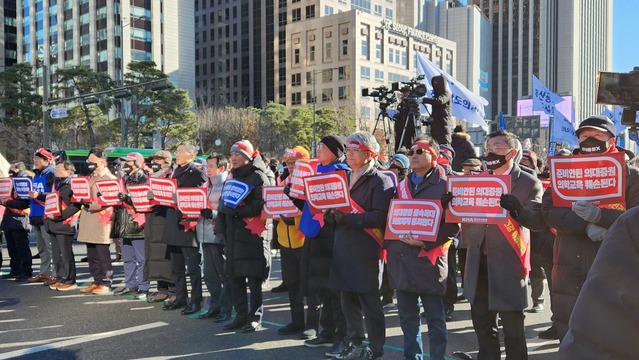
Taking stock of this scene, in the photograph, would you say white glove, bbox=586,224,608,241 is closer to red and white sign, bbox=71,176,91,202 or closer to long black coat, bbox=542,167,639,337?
long black coat, bbox=542,167,639,337

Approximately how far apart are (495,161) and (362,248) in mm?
1444

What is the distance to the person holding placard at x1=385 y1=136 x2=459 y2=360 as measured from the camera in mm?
5148

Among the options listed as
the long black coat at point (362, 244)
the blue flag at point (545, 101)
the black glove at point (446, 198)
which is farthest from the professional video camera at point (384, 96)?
the blue flag at point (545, 101)

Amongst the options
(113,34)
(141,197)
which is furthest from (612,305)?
(113,34)

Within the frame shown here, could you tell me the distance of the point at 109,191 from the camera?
9.07 m

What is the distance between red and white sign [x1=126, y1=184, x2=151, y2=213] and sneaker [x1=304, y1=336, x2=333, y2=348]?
3.45 meters

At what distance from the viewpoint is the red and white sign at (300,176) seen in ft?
20.8

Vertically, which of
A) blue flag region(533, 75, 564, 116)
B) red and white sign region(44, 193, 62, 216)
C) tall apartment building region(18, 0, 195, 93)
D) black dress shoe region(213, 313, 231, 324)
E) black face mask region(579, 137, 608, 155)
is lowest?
black dress shoe region(213, 313, 231, 324)

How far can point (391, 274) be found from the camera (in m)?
5.32

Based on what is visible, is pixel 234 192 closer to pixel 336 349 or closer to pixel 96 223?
pixel 336 349

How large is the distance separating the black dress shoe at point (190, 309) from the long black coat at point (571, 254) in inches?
188

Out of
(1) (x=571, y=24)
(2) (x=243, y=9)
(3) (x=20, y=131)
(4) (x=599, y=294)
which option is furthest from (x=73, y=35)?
(1) (x=571, y=24)

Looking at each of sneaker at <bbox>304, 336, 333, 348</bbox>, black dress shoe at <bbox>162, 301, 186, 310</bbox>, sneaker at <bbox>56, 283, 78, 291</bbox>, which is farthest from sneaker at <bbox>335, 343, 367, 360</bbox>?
sneaker at <bbox>56, 283, 78, 291</bbox>

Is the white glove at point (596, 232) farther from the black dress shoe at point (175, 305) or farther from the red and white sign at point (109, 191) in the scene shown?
the red and white sign at point (109, 191)
